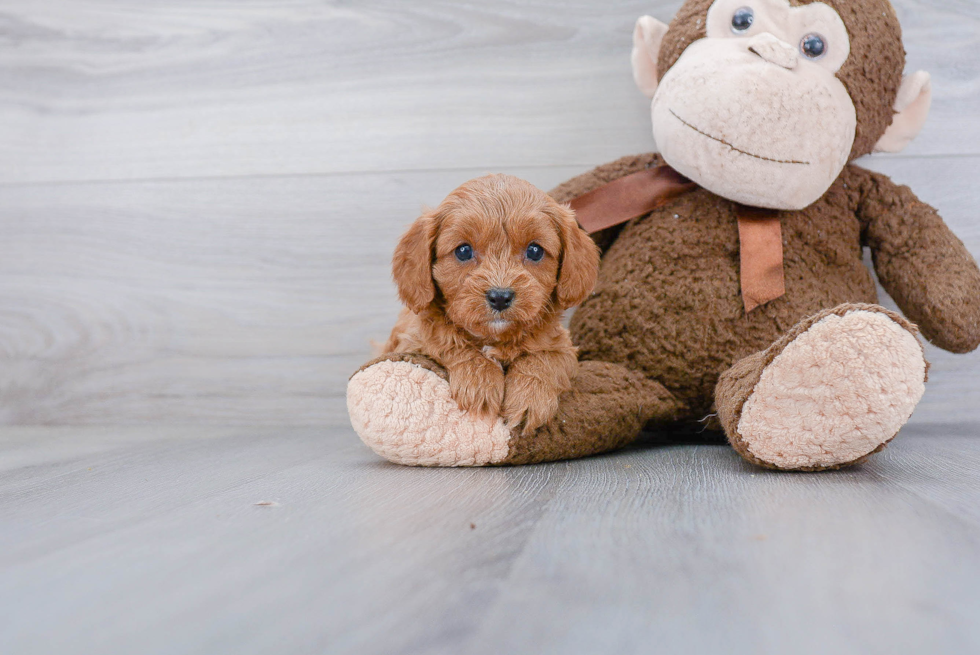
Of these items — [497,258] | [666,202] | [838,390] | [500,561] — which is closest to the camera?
[500,561]

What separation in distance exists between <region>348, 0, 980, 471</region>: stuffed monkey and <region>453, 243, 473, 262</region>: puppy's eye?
145 millimetres

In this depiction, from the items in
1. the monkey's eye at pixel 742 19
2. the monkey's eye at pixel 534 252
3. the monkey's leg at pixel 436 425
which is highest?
the monkey's eye at pixel 742 19

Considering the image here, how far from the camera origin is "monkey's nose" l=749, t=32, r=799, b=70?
953 millimetres

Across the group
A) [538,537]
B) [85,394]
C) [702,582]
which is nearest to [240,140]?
[85,394]

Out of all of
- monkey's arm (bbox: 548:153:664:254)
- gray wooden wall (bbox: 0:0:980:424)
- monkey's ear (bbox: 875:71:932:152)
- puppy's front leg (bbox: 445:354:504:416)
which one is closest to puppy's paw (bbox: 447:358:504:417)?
puppy's front leg (bbox: 445:354:504:416)

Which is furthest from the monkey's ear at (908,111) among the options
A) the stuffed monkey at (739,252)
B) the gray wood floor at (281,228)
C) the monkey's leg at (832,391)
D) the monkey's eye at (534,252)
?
the monkey's eye at (534,252)

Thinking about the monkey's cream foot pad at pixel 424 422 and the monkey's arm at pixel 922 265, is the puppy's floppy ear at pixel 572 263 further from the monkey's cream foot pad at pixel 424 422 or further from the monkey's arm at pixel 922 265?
the monkey's arm at pixel 922 265

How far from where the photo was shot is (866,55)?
3.23ft

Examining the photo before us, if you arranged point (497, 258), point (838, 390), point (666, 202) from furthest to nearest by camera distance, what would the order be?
point (666, 202) → point (497, 258) → point (838, 390)

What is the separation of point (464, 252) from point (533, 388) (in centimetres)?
19

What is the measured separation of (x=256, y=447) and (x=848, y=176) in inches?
40.6

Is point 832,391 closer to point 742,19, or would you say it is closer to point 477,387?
point 477,387

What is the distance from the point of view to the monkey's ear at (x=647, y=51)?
3.70 feet

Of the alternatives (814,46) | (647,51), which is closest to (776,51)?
(814,46)
